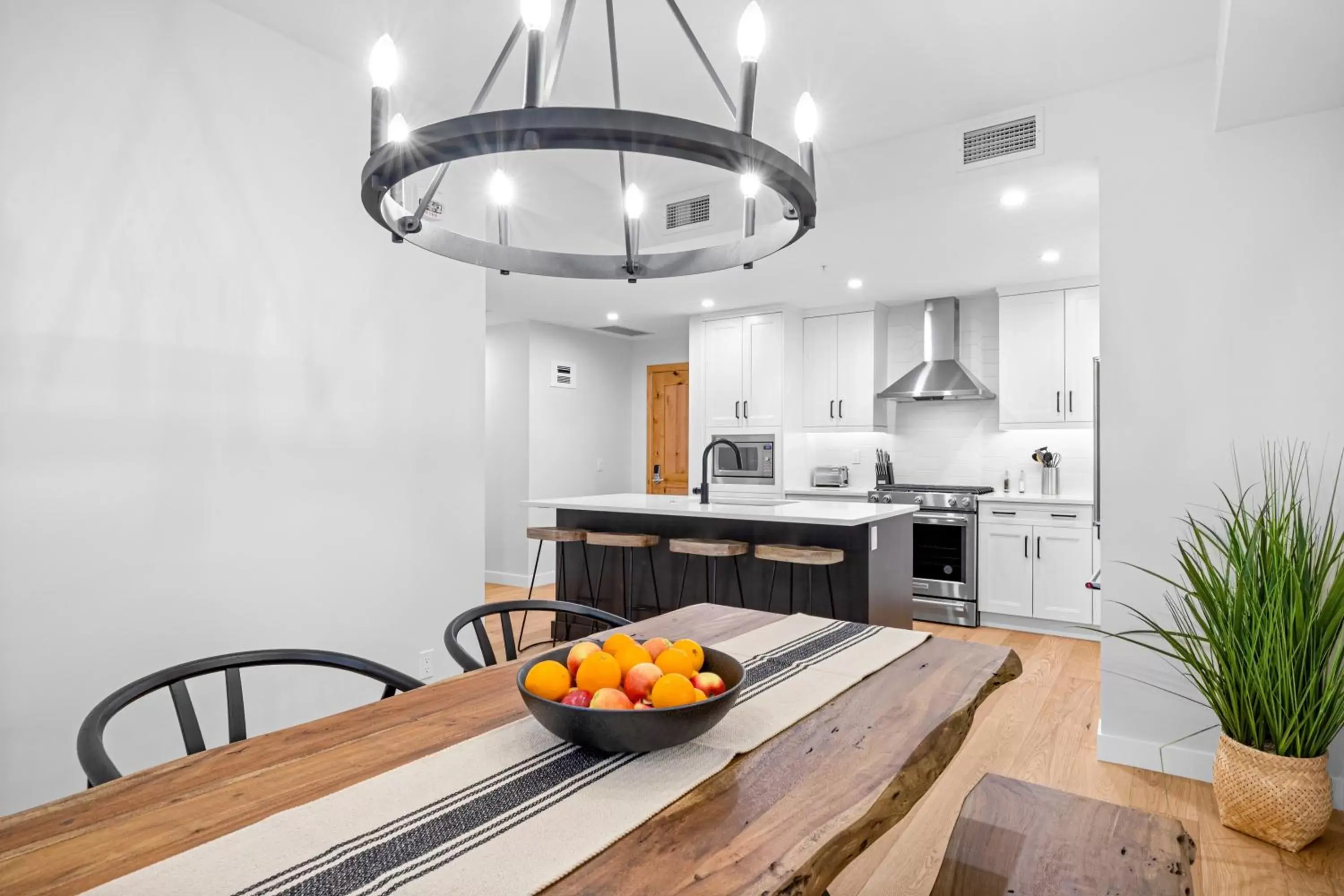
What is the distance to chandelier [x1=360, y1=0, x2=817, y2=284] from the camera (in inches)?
40.1

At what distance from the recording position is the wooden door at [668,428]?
24.5ft

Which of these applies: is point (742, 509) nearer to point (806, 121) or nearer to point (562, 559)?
point (562, 559)

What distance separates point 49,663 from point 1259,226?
4.17 metres

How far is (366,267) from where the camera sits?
2965mm

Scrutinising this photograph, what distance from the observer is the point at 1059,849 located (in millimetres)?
1494

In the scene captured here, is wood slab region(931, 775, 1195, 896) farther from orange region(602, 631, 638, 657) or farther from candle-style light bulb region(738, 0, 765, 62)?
candle-style light bulb region(738, 0, 765, 62)

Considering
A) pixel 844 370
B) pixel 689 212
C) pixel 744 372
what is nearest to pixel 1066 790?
pixel 689 212

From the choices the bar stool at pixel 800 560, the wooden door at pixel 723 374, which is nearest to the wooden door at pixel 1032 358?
the wooden door at pixel 723 374

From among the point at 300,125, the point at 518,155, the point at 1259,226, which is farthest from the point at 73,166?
the point at 1259,226

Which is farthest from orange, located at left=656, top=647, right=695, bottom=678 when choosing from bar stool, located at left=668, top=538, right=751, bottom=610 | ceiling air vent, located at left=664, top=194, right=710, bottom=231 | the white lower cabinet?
the white lower cabinet

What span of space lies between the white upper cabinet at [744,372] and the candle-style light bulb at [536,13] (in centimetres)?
515

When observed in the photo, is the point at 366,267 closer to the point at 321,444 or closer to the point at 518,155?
the point at 321,444

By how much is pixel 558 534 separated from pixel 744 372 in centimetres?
259

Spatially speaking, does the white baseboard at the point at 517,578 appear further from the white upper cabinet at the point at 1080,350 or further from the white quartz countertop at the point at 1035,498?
the white upper cabinet at the point at 1080,350
